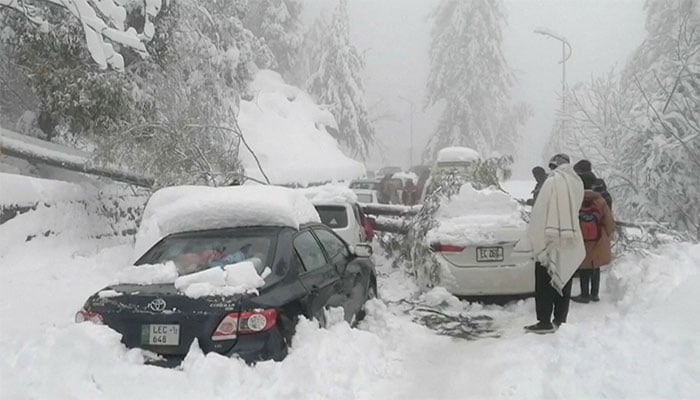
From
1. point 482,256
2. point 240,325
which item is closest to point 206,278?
point 240,325

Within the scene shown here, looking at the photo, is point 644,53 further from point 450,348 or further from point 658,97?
point 450,348

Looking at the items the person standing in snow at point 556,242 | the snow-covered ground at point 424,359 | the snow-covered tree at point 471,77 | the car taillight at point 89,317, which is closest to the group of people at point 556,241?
the person standing in snow at point 556,242

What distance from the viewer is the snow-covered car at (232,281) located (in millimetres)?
4180

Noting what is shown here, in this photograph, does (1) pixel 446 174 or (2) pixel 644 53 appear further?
(2) pixel 644 53

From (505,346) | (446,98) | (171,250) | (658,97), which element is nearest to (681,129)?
(658,97)

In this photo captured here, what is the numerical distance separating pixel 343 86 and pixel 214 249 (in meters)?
34.6

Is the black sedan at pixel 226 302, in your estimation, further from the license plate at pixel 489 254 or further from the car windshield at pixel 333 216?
the car windshield at pixel 333 216

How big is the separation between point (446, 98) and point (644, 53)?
16.2m

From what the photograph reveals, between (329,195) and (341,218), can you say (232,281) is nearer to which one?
(341,218)

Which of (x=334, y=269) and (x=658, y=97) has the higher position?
(x=658, y=97)

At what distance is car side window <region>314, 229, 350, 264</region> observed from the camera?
19.6ft

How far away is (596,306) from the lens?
6992mm

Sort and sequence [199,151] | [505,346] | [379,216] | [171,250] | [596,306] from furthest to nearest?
1. [379,216]
2. [199,151]
3. [596,306]
4. [505,346]
5. [171,250]

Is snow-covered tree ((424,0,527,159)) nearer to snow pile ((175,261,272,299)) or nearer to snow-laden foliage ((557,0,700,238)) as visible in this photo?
snow-laden foliage ((557,0,700,238))
